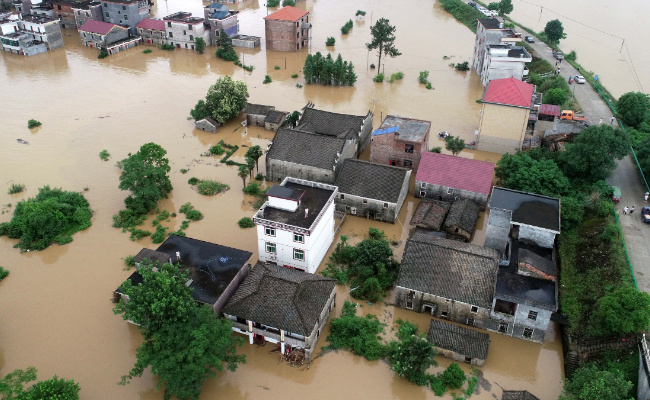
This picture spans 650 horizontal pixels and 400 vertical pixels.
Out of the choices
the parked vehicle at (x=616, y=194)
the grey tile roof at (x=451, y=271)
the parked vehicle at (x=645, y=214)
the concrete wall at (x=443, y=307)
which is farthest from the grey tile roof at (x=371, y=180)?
the parked vehicle at (x=645, y=214)

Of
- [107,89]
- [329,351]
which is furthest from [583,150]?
[107,89]

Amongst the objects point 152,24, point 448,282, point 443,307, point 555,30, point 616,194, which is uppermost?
point 555,30

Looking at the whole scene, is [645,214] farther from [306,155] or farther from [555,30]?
[555,30]

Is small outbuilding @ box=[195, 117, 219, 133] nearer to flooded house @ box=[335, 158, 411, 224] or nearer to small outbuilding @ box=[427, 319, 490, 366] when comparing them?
flooded house @ box=[335, 158, 411, 224]

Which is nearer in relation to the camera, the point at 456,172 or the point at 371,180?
the point at 371,180

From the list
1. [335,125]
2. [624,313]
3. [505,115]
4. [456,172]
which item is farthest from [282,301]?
[505,115]

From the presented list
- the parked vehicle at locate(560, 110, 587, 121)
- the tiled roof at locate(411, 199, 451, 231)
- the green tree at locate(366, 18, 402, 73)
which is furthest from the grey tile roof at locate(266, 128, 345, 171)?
the green tree at locate(366, 18, 402, 73)
